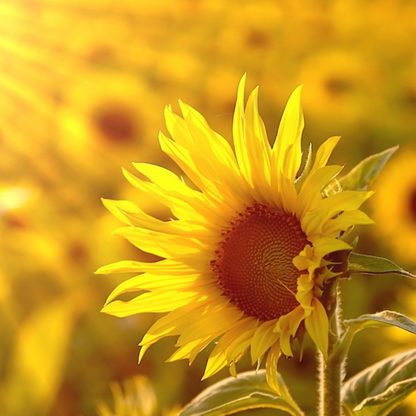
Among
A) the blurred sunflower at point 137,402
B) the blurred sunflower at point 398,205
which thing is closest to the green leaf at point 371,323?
the blurred sunflower at point 137,402

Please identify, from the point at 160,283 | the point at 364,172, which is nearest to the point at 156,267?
the point at 160,283

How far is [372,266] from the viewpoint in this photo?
44 centimetres

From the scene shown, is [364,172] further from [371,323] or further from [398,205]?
[398,205]

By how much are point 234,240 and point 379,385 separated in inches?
9.3

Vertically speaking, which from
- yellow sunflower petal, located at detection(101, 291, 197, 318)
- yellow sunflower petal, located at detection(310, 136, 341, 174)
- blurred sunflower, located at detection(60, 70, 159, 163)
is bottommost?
yellow sunflower petal, located at detection(101, 291, 197, 318)

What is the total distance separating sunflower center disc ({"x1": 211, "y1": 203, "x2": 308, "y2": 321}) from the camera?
0.50 metres

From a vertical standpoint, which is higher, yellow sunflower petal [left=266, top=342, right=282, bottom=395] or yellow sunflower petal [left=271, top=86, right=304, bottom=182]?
yellow sunflower petal [left=271, top=86, right=304, bottom=182]

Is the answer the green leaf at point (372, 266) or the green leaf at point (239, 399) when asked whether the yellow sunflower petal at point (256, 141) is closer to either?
the green leaf at point (372, 266)

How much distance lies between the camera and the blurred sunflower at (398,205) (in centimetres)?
117

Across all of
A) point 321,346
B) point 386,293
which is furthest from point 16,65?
point 321,346

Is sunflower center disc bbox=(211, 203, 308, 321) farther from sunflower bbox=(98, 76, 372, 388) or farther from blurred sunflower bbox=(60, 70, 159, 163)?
blurred sunflower bbox=(60, 70, 159, 163)

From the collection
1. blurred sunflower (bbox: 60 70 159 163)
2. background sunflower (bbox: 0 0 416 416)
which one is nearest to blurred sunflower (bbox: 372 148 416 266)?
background sunflower (bbox: 0 0 416 416)

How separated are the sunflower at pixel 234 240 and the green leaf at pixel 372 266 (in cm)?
2

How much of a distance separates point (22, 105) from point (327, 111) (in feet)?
2.67
